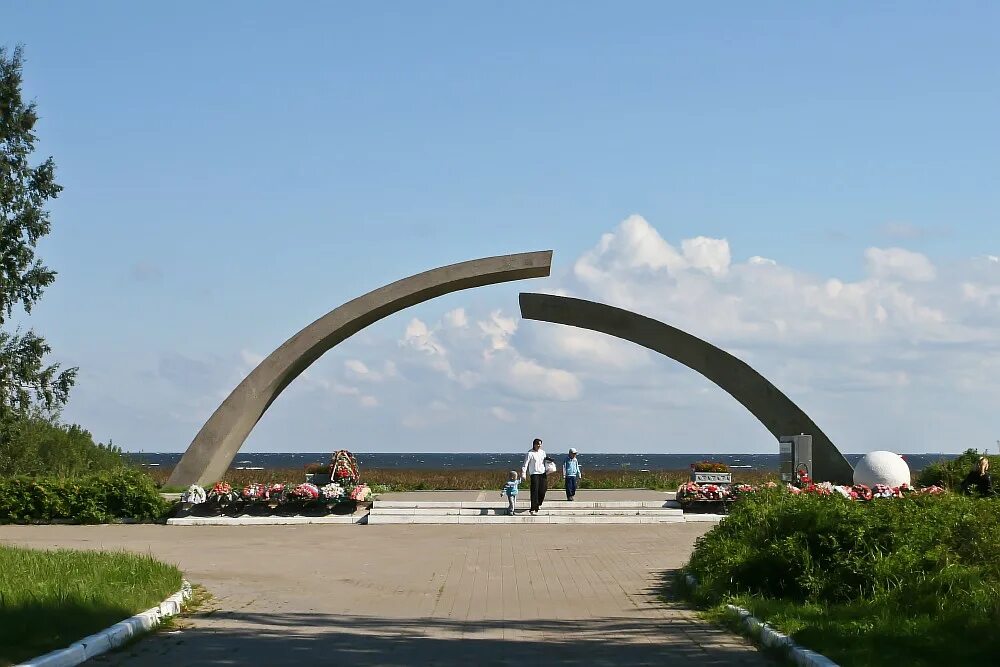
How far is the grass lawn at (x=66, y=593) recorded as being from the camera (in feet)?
26.9

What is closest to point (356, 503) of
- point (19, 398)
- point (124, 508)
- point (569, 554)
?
point (124, 508)

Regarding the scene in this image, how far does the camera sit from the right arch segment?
27.2 metres

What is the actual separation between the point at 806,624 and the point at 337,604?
15.0 ft

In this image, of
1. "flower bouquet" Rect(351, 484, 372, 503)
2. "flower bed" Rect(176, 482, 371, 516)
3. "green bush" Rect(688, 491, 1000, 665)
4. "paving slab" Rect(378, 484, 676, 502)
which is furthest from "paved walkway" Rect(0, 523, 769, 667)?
"paving slab" Rect(378, 484, 676, 502)

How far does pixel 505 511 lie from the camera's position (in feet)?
75.4

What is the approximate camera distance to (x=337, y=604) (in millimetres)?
11305

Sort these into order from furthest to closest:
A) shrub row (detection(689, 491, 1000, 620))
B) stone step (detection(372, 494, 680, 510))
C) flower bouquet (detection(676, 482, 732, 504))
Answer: stone step (detection(372, 494, 680, 510))
flower bouquet (detection(676, 482, 732, 504))
shrub row (detection(689, 491, 1000, 620))

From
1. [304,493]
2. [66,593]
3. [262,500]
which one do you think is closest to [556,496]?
[304,493]

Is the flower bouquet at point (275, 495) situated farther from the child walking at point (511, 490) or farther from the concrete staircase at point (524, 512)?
the child walking at point (511, 490)

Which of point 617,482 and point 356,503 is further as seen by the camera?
point 617,482

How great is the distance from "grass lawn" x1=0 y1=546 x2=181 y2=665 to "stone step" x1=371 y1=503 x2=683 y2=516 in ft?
33.2

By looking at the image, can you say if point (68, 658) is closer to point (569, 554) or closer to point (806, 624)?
point (806, 624)

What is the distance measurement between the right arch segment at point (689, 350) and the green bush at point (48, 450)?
1183cm

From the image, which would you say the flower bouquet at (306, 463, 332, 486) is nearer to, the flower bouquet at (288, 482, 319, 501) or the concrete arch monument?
the concrete arch monument
